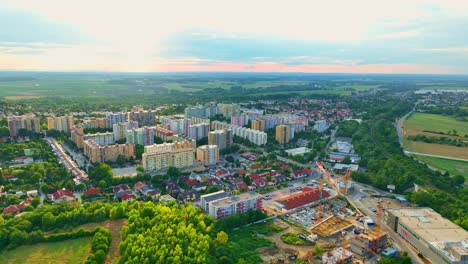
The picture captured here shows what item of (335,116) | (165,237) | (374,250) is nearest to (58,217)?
(165,237)

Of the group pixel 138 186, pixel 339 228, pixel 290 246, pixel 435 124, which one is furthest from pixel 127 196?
pixel 435 124

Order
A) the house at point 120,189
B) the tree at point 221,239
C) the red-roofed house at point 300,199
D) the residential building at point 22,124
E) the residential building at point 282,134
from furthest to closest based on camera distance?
the residential building at point 282,134 → the residential building at point 22,124 → the house at point 120,189 → the red-roofed house at point 300,199 → the tree at point 221,239

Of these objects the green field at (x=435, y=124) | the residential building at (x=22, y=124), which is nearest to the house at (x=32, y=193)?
→ the residential building at (x=22, y=124)

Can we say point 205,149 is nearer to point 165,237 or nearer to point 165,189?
point 165,189

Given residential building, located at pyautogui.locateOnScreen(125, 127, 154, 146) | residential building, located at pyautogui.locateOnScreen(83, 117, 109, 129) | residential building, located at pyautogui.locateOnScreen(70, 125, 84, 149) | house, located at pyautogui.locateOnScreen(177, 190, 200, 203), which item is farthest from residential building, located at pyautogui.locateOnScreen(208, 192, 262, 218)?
residential building, located at pyautogui.locateOnScreen(83, 117, 109, 129)

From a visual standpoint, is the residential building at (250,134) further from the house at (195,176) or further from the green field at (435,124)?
the green field at (435,124)
